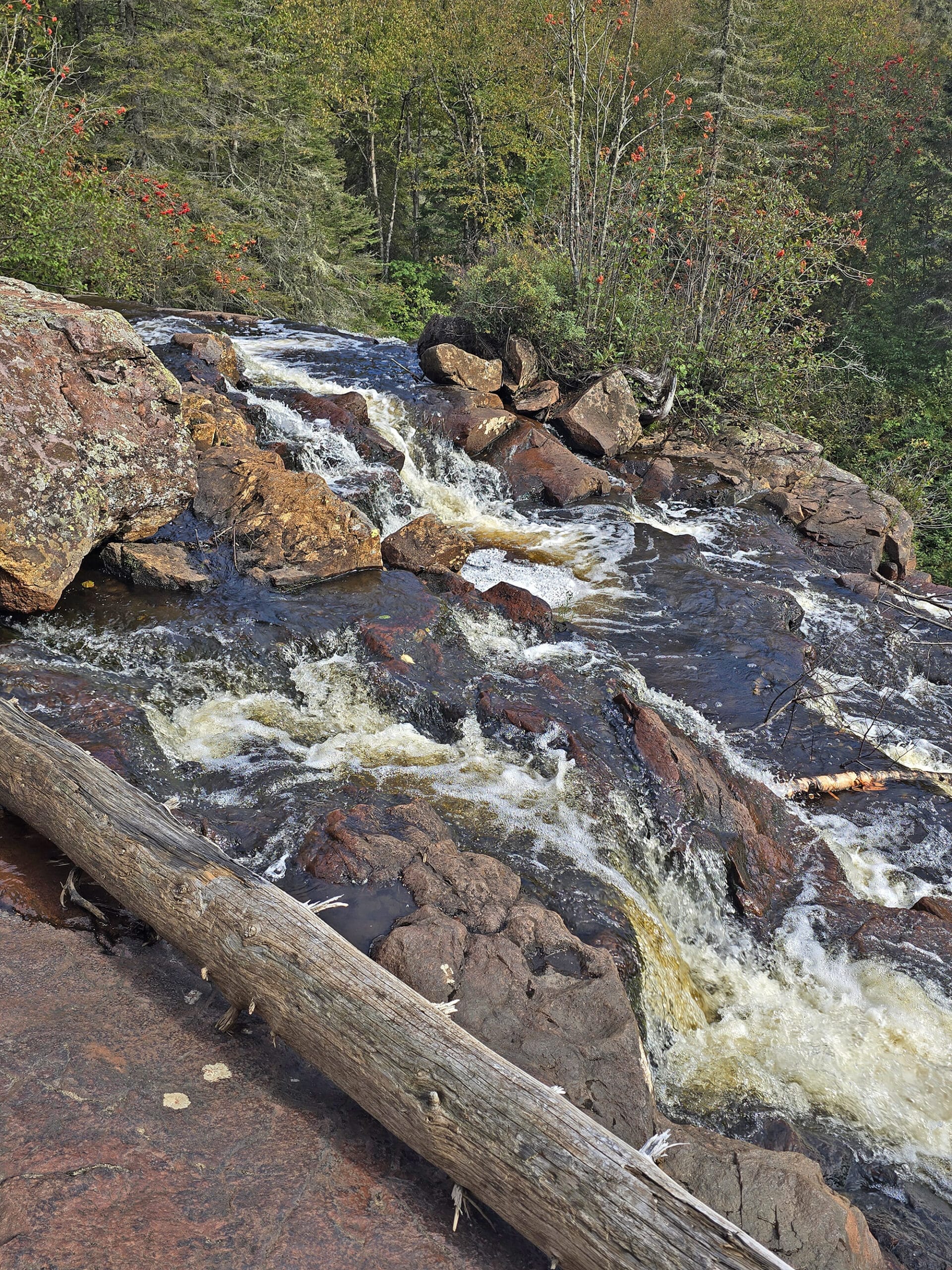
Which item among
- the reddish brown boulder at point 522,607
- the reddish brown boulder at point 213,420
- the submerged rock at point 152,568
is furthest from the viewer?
the reddish brown boulder at point 213,420

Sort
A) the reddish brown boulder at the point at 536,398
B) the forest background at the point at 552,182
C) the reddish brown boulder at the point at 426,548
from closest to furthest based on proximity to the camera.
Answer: the reddish brown boulder at the point at 426,548 < the reddish brown boulder at the point at 536,398 < the forest background at the point at 552,182

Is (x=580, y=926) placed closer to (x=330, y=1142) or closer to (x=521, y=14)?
(x=330, y=1142)

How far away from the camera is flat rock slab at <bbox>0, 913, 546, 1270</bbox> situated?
2193 millimetres

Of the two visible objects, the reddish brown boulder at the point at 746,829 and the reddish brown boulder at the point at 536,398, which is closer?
the reddish brown boulder at the point at 746,829

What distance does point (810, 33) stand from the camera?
2342 centimetres

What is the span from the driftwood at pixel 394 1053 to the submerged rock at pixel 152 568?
3.21 meters

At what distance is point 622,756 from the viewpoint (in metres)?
5.50

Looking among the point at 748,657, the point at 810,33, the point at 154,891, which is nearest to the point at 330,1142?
the point at 154,891

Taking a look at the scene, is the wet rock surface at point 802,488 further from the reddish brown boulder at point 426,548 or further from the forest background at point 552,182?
the reddish brown boulder at point 426,548

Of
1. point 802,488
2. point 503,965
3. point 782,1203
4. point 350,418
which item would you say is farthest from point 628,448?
point 782,1203

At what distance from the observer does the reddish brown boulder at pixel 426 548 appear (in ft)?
25.2

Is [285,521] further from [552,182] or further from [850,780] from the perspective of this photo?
[552,182]

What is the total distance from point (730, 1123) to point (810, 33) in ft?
97.4

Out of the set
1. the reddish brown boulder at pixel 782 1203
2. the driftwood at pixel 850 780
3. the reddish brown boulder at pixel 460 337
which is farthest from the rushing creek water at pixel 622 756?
the reddish brown boulder at pixel 460 337
